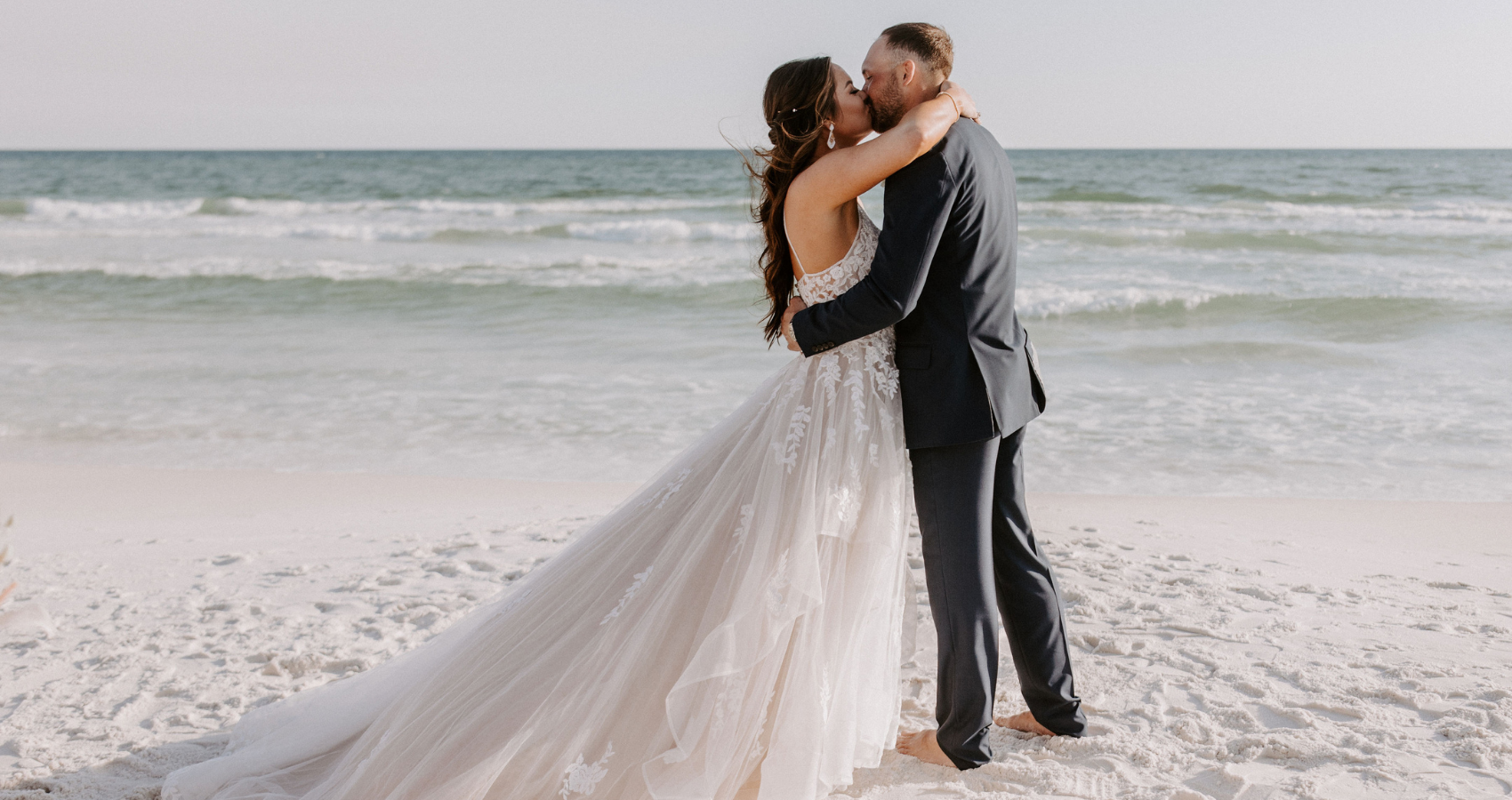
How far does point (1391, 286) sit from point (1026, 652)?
38.1 ft

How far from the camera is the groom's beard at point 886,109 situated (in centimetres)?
229

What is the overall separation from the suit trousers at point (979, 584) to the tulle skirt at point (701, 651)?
0.09 m

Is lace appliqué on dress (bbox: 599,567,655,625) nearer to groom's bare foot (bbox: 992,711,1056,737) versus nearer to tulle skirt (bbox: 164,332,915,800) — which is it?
tulle skirt (bbox: 164,332,915,800)

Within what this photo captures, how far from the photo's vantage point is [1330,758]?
8.68 feet

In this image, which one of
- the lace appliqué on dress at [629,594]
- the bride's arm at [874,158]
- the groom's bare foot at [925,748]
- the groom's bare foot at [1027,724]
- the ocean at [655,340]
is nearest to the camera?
the bride's arm at [874,158]

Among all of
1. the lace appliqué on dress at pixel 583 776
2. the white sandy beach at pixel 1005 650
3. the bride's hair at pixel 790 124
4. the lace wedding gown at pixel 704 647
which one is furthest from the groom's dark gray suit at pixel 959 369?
the lace appliqué on dress at pixel 583 776

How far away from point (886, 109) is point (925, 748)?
1657 millimetres

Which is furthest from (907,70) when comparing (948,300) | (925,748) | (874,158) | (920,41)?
(925,748)

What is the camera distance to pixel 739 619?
2234 millimetres

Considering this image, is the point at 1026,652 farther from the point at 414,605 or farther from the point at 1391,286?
the point at 1391,286

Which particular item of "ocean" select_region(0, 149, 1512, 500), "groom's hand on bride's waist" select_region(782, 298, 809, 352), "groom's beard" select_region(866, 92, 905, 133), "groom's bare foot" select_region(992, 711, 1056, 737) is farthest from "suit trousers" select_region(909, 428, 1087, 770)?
"ocean" select_region(0, 149, 1512, 500)

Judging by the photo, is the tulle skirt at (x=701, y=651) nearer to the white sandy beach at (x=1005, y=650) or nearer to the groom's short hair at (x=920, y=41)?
the white sandy beach at (x=1005, y=650)

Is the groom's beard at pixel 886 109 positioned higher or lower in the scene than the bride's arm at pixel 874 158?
higher

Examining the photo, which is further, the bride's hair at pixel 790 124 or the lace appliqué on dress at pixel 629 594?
the lace appliqué on dress at pixel 629 594
